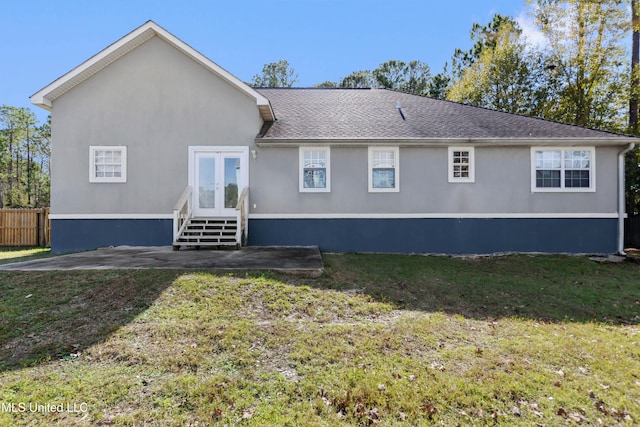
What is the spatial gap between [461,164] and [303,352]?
870 centimetres

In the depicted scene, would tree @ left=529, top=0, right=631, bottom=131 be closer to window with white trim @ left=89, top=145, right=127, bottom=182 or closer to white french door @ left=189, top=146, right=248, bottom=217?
white french door @ left=189, top=146, right=248, bottom=217

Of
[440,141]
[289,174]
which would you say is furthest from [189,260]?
[440,141]

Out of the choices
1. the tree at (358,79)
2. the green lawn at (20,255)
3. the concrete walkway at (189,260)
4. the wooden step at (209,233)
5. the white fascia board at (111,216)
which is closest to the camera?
the concrete walkway at (189,260)

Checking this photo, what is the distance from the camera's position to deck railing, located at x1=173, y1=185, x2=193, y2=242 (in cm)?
901

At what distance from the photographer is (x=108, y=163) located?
9.96 metres

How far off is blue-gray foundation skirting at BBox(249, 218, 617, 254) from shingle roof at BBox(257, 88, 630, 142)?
2.65m

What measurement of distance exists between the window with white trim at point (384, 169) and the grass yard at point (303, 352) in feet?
14.4

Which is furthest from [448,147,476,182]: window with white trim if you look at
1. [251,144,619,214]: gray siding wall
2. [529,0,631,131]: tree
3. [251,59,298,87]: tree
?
[251,59,298,87]: tree

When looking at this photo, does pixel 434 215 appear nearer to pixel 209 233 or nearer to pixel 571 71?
pixel 209 233

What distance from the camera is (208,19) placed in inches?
484

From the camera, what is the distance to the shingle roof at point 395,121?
9.96 metres

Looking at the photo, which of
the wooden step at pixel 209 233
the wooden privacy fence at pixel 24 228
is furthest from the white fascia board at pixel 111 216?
the wooden privacy fence at pixel 24 228

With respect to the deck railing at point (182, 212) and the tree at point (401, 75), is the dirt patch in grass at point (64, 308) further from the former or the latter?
the tree at point (401, 75)

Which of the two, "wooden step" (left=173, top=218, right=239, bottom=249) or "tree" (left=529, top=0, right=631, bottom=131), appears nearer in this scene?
"wooden step" (left=173, top=218, right=239, bottom=249)
